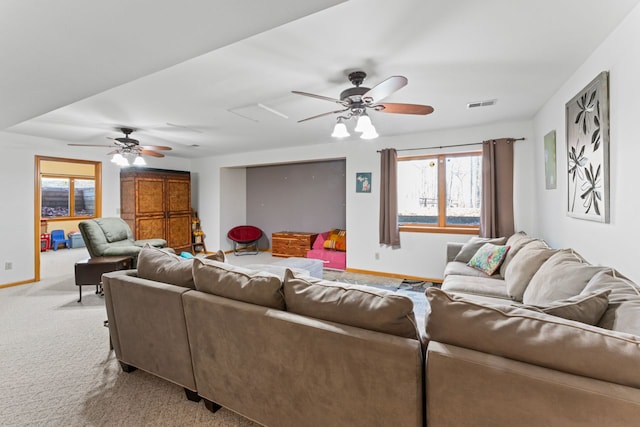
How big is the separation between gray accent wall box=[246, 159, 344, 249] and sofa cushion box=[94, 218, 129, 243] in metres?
3.17

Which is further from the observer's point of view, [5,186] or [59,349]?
[5,186]

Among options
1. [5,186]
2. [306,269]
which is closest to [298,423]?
[306,269]

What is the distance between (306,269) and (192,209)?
4.44 meters

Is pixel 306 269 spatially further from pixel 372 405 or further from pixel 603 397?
pixel 603 397

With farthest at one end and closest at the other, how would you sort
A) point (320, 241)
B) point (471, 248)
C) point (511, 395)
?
point (320, 241) < point (471, 248) < point (511, 395)

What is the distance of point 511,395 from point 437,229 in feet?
12.6

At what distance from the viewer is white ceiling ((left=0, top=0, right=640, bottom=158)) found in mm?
1466

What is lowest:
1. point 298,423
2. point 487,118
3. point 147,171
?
point 298,423

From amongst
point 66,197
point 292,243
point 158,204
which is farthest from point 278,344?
point 66,197

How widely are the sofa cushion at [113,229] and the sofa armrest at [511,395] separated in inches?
195

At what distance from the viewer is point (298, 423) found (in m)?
1.39

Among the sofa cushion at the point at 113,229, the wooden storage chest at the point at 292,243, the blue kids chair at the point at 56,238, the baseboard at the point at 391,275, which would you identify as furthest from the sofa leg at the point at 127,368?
the blue kids chair at the point at 56,238

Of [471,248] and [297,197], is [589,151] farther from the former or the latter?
[297,197]

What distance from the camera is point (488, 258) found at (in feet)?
10.7
